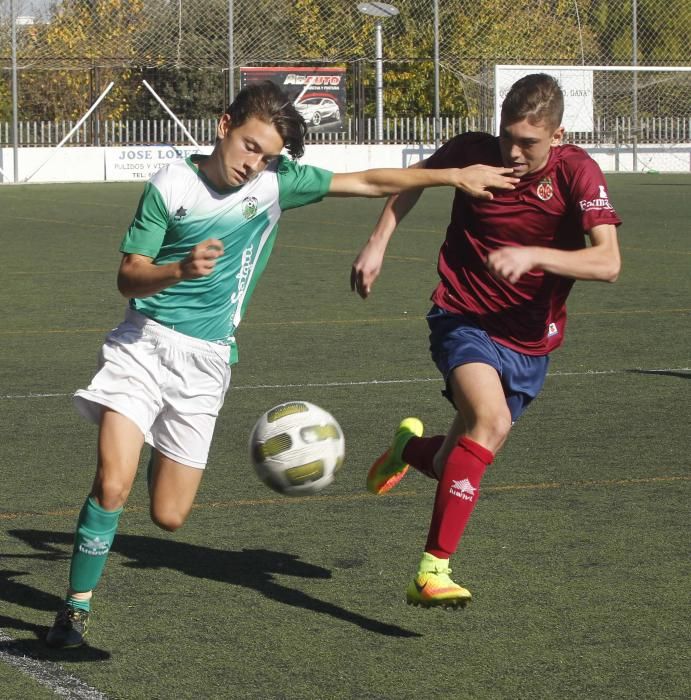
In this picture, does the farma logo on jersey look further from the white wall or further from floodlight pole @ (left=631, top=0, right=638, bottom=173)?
floodlight pole @ (left=631, top=0, right=638, bottom=173)

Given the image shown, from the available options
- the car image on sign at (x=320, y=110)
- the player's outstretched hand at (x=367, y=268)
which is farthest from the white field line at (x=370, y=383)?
the car image on sign at (x=320, y=110)

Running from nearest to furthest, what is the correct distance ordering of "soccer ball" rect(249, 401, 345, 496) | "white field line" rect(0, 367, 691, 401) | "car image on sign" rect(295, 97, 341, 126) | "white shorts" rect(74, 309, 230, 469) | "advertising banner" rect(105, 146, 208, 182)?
"white shorts" rect(74, 309, 230, 469), "soccer ball" rect(249, 401, 345, 496), "white field line" rect(0, 367, 691, 401), "advertising banner" rect(105, 146, 208, 182), "car image on sign" rect(295, 97, 341, 126)

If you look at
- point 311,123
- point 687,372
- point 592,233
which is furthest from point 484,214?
point 311,123

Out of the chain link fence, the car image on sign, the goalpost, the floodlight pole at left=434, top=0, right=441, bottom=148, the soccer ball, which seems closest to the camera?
the soccer ball

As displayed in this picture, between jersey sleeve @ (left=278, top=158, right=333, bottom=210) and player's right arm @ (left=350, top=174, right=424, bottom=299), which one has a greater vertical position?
jersey sleeve @ (left=278, top=158, right=333, bottom=210)

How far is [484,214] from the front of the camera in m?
5.50

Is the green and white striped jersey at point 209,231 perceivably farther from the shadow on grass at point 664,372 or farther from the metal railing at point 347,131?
the metal railing at point 347,131

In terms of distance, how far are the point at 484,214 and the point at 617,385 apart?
4.20 m

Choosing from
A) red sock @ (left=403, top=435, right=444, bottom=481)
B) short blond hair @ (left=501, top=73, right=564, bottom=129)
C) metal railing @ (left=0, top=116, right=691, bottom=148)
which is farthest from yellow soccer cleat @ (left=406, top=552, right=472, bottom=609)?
metal railing @ (left=0, top=116, right=691, bottom=148)

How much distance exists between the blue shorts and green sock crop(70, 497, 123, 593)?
1.29 m

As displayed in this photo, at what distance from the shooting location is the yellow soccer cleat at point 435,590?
15.4 feet

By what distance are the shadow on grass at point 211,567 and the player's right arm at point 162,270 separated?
1.15m

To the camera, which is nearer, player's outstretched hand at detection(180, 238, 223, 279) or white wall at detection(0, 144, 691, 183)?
player's outstretched hand at detection(180, 238, 223, 279)

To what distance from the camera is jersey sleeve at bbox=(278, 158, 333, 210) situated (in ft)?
17.0
